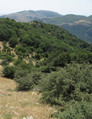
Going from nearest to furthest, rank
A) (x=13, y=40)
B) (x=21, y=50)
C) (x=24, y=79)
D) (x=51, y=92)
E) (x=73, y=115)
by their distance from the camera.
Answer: (x=73, y=115) < (x=51, y=92) < (x=24, y=79) < (x=21, y=50) < (x=13, y=40)

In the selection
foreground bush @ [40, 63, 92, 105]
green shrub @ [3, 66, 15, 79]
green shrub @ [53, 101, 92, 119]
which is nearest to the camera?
green shrub @ [53, 101, 92, 119]

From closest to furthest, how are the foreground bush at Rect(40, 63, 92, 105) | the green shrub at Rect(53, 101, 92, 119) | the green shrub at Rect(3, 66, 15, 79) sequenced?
the green shrub at Rect(53, 101, 92, 119), the foreground bush at Rect(40, 63, 92, 105), the green shrub at Rect(3, 66, 15, 79)

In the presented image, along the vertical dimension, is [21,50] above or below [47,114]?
below

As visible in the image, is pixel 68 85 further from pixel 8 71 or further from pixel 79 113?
pixel 8 71

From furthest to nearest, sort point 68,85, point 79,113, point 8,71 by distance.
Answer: point 8,71, point 68,85, point 79,113

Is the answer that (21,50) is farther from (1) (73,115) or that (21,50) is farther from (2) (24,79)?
(1) (73,115)

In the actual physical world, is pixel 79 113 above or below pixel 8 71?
above

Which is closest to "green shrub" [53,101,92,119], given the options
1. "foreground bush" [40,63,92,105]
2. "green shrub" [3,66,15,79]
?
"foreground bush" [40,63,92,105]

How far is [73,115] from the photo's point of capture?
19.7 ft

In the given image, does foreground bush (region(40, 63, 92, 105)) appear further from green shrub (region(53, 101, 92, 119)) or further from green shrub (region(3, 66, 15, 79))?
green shrub (region(3, 66, 15, 79))

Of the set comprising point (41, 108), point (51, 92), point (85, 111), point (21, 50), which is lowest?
point (21, 50)

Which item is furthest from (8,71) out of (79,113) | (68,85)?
(79,113)

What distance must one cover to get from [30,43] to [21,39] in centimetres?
425

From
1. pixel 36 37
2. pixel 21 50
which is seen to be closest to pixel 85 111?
pixel 21 50
